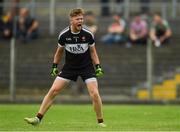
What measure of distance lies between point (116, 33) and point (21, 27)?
378 centimetres

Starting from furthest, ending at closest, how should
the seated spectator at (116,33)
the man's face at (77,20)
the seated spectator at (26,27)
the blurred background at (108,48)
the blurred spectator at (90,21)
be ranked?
the seated spectator at (26,27)
the seated spectator at (116,33)
the blurred spectator at (90,21)
the blurred background at (108,48)
the man's face at (77,20)

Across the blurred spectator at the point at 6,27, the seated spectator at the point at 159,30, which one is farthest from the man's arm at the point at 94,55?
the blurred spectator at the point at 6,27

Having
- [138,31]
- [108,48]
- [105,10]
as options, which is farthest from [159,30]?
[105,10]

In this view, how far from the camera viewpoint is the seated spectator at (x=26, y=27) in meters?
31.8

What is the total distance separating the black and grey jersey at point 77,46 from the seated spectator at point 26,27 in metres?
16.0

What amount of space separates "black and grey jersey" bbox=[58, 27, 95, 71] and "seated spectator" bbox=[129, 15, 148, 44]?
1513 centimetres

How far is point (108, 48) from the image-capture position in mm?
31203

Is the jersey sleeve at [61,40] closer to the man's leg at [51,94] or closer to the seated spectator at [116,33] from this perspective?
the man's leg at [51,94]

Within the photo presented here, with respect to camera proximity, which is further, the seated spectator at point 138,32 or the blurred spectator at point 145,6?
the blurred spectator at point 145,6

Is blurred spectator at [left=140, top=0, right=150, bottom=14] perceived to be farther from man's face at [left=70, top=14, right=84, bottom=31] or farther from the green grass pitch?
man's face at [left=70, top=14, right=84, bottom=31]

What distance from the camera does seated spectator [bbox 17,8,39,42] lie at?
31.8 m

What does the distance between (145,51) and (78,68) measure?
48.6 feet

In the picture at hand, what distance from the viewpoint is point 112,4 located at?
3434 cm

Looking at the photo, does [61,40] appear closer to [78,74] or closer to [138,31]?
[78,74]
